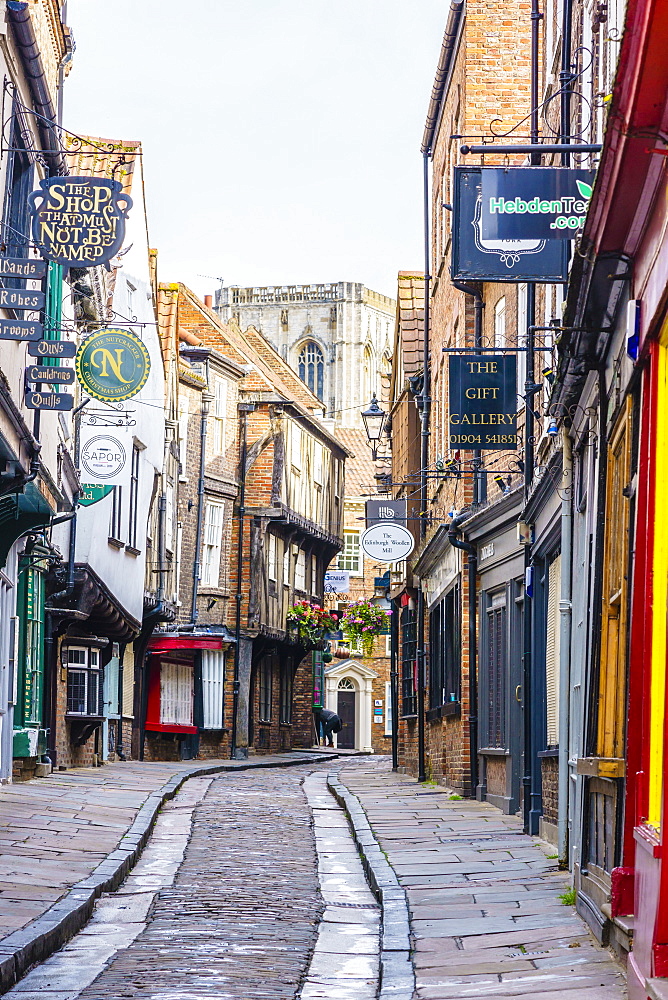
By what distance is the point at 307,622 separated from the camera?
39.2 metres

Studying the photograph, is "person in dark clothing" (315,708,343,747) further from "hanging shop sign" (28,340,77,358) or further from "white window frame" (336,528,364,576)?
"hanging shop sign" (28,340,77,358)

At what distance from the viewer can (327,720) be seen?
48531 millimetres

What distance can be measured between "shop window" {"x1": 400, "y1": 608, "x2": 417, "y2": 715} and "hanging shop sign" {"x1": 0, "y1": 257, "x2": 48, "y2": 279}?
15507mm

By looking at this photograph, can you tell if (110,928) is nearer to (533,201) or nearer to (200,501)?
(533,201)

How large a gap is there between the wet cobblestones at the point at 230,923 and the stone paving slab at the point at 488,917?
2.22 feet

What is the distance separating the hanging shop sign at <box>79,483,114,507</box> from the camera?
20812mm

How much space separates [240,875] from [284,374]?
1419 inches

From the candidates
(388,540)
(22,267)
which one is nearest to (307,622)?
(388,540)

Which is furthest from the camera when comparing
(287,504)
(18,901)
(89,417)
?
(287,504)

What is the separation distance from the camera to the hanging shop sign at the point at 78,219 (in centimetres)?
1298

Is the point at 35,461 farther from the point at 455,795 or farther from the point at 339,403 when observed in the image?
the point at 339,403

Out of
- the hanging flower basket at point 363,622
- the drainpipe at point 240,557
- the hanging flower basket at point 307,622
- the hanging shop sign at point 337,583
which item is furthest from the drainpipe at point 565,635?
the hanging shop sign at point 337,583

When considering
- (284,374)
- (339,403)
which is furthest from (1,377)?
(339,403)

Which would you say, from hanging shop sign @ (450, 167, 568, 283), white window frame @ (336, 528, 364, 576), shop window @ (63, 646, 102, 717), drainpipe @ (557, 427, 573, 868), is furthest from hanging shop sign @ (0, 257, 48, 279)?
white window frame @ (336, 528, 364, 576)
